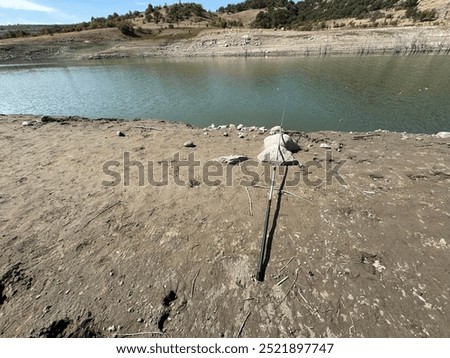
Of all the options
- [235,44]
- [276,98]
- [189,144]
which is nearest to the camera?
[189,144]

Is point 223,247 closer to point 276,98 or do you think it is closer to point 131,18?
point 276,98

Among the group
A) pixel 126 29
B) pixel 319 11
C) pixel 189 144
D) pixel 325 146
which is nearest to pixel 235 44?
pixel 126 29

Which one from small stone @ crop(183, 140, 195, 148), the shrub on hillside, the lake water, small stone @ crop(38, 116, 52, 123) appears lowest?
the lake water

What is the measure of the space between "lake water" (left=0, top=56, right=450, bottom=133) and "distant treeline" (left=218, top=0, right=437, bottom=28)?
117ft

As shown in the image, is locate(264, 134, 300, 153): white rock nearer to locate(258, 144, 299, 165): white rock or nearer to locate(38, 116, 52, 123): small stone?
locate(258, 144, 299, 165): white rock

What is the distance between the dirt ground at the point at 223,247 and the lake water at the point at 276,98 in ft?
22.0

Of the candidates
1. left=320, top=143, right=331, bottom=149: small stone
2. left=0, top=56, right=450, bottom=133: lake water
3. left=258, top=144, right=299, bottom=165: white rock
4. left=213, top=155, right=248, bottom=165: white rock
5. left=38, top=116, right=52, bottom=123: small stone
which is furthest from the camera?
left=0, top=56, right=450, bottom=133: lake water

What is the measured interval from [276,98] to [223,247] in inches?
625

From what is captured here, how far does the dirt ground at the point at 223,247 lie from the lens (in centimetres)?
366

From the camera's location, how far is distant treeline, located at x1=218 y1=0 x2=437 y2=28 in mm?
53078

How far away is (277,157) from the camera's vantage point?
24.6ft

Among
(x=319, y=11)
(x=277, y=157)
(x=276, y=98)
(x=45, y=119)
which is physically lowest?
(x=276, y=98)

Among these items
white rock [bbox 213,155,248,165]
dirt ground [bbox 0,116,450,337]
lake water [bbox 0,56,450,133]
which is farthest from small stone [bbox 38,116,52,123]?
white rock [bbox 213,155,248,165]

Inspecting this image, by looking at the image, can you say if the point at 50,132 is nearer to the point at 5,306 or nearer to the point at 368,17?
the point at 5,306
